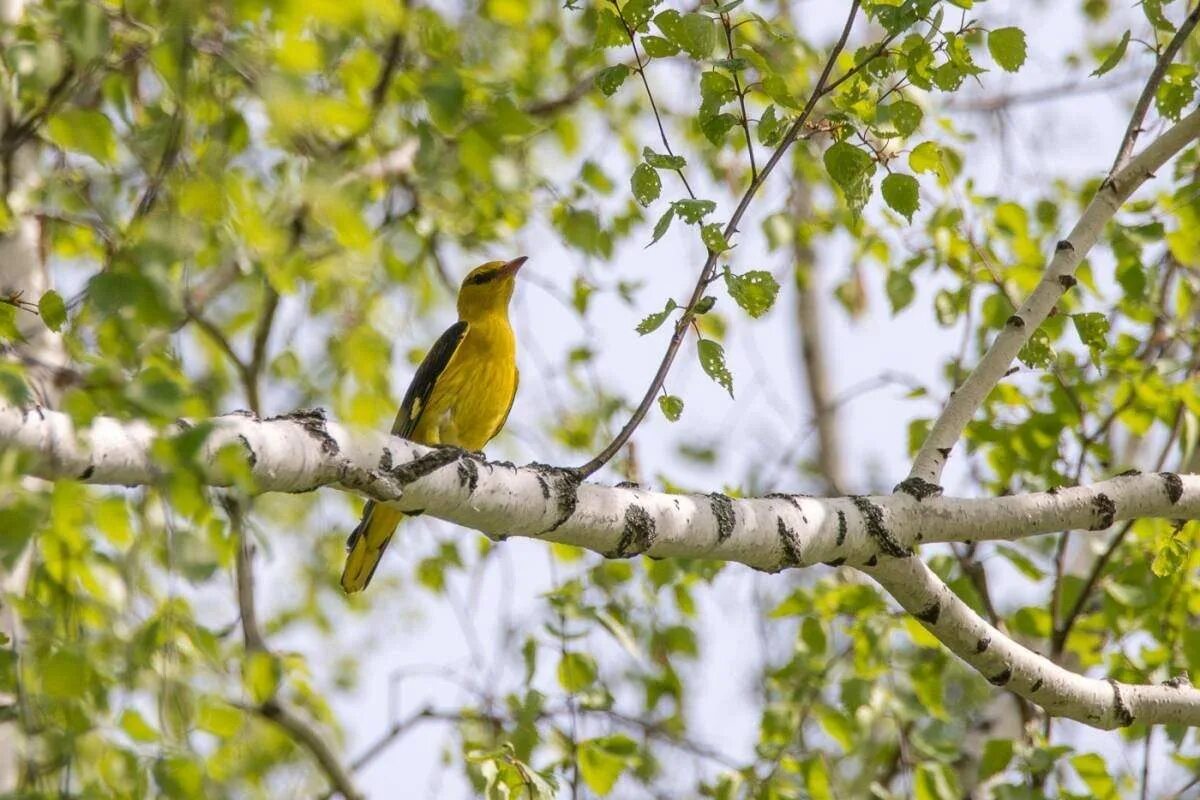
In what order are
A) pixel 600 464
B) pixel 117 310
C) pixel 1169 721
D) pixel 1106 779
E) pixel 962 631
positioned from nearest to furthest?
pixel 117 310 → pixel 600 464 → pixel 962 631 → pixel 1169 721 → pixel 1106 779

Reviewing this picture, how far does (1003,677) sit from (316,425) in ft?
5.65

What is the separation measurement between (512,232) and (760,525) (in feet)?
10.1

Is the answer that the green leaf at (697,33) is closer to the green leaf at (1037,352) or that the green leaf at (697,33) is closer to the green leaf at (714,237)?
the green leaf at (714,237)

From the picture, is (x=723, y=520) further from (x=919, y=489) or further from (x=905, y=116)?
(x=905, y=116)

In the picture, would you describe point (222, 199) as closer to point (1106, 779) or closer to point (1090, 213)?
point (1090, 213)

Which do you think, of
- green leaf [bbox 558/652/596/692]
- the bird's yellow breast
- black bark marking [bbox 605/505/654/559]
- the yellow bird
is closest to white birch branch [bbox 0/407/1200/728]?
black bark marking [bbox 605/505/654/559]

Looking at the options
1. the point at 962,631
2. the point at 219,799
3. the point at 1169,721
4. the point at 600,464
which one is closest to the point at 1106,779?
the point at 1169,721

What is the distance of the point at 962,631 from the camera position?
309 centimetres

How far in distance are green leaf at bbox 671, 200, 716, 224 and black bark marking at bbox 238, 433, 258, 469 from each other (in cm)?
90

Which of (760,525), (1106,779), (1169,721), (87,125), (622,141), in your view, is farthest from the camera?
(622,141)

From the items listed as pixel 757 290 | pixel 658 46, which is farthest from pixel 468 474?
pixel 658 46

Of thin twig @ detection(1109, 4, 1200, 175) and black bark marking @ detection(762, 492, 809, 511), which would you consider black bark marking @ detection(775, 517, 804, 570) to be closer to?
black bark marking @ detection(762, 492, 809, 511)

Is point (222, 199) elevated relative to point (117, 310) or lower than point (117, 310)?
elevated

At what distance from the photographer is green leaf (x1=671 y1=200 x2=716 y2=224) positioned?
8.38 feet
